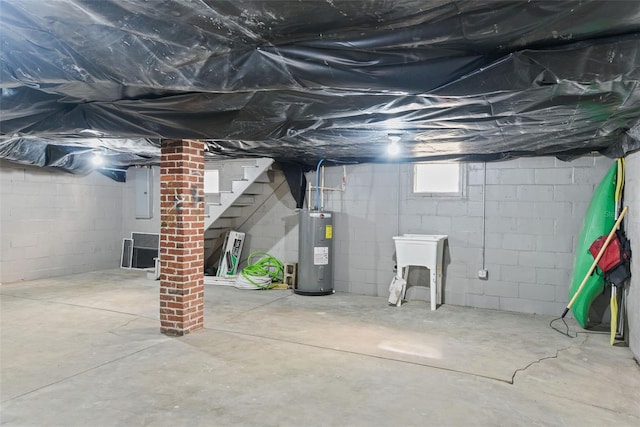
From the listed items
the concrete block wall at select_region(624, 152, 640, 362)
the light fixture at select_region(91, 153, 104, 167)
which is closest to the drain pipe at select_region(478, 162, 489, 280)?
the concrete block wall at select_region(624, 152, 640, 362)

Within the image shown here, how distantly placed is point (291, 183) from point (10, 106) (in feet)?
12.5

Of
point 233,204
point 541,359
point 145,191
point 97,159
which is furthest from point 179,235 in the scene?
point 145,191

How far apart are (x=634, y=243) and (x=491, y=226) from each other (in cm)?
163

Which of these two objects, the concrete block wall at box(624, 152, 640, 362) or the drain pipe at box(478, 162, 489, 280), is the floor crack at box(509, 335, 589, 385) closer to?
the concrete block wall at box(624, 152, 640, 362)

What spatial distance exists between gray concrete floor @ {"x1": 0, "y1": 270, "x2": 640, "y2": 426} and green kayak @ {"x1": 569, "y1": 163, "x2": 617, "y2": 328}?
362 millimetres

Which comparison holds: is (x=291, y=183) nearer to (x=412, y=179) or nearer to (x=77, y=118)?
(x=412, y=179)

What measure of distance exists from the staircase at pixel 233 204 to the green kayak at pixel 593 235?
3.96 meters

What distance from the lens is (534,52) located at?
71.7 inches

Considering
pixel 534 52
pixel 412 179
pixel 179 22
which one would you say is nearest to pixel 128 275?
pixel 412 179

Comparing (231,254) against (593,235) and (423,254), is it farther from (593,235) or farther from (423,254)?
(593,235)

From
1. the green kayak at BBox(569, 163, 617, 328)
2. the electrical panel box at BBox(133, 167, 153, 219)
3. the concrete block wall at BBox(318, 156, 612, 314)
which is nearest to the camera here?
the green kayak at BBox(569, 163, 617, 328)

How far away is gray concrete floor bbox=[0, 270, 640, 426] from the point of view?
249 cm

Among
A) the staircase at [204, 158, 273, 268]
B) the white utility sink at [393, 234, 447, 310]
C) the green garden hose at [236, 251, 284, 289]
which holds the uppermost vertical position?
the staircase at [204, 158, 273, 268]

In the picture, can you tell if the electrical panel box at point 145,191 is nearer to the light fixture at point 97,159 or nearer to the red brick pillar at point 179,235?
the light fixture at point 97,159
